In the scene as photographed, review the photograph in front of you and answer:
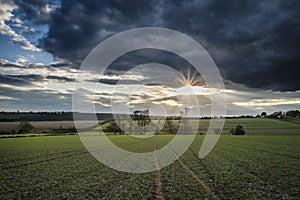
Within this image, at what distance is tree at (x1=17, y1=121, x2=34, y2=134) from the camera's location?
388 feet

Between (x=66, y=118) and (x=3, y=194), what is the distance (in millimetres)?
173995

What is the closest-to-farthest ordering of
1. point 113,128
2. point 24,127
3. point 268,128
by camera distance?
point 24,127 → point 268,128 → point 113,128

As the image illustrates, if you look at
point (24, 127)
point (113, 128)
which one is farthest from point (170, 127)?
point (24, 127)

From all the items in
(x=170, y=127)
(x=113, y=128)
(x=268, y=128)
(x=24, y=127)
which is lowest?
(x=268, y=128)

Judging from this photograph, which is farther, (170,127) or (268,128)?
(170,127)

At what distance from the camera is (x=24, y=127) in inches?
4761

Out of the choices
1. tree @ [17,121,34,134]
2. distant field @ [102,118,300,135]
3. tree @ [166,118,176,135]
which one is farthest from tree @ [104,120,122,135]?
tree @ [17,121,34,134]

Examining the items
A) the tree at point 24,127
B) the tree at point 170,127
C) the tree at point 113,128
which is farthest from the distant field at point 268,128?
the tree at point 24,127

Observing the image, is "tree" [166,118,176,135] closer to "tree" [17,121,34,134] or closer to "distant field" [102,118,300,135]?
"distant field" [102,118,300,135]

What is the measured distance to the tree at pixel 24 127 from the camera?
4661 inches

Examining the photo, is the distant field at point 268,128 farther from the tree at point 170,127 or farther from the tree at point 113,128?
the tree at point 113,128

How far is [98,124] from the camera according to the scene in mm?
148250

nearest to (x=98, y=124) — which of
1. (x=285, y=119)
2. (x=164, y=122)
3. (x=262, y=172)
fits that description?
(x=164, y=122)

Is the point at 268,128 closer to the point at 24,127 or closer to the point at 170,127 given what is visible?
the point at 170,127
